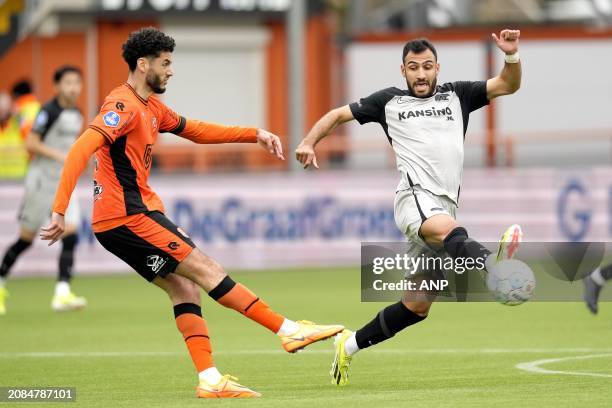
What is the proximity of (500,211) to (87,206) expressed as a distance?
5931 mm

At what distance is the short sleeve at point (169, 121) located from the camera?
385 inches

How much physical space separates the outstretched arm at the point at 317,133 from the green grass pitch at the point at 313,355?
59.0 inches

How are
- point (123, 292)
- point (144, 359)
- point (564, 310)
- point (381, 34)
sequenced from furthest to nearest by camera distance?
point (381, 34)
point (123, 292)
point (564, 310)
point (144, 359)

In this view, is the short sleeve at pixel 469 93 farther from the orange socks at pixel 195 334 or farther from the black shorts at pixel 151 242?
the orange socks at pixel 195 334

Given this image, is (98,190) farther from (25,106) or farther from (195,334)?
(25,106)

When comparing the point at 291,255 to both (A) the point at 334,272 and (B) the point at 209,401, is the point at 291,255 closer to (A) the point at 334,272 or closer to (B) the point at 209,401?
(A) the point at 334,272

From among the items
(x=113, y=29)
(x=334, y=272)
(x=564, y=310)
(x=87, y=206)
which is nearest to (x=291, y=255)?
(x=334, y=272)

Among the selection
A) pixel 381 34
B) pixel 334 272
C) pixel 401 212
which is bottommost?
pixel 334 272

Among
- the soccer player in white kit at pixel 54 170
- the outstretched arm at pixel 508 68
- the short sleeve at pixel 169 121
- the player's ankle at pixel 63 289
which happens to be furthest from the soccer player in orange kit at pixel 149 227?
the player's ankle at pixel 63 289

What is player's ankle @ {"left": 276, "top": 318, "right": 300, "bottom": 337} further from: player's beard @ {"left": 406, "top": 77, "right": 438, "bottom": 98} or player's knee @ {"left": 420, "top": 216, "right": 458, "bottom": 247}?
player's beard @ {"left": 406, "top": 77, "right": 438, "bottom": 98}

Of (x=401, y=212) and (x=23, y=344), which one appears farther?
(x=23, y=344)

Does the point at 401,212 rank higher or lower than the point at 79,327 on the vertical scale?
higher

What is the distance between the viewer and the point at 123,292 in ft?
61.4

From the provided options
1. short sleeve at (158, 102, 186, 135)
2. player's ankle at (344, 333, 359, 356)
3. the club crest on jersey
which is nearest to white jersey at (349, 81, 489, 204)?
player's ankle at (344, 333, 359, 356)
